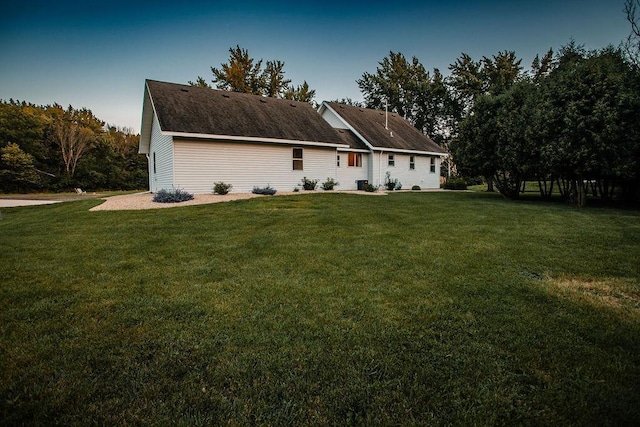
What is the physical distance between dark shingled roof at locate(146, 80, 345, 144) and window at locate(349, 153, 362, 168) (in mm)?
2289

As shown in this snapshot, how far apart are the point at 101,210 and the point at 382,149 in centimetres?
1629

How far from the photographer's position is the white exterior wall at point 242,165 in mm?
14281

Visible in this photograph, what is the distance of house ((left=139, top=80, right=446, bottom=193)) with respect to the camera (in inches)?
566

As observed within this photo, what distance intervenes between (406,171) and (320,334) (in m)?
21.9

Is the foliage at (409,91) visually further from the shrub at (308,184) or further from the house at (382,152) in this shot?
the shrub at (308,184)

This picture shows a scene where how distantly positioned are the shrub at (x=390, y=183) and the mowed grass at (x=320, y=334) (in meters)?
15.9

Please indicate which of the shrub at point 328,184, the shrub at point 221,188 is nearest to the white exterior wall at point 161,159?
the shrub at point 221,188

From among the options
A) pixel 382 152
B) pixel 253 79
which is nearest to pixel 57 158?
pixel 253 79

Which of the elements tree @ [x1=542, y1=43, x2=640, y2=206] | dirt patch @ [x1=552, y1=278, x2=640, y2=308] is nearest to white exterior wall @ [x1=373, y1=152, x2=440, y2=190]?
tree @ [x1=542, y1=43, x2=640, y2=206]

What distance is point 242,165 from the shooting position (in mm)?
15609

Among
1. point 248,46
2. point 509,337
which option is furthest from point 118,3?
point 248,46

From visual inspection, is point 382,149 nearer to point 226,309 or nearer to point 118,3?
point 118,3

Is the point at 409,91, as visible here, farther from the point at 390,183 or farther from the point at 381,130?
the point at 390,183

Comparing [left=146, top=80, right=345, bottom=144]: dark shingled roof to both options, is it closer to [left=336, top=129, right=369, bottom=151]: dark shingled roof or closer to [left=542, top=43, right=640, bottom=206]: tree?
[left=336, top=129, right=369, bottom=151]: dark shingled roof
